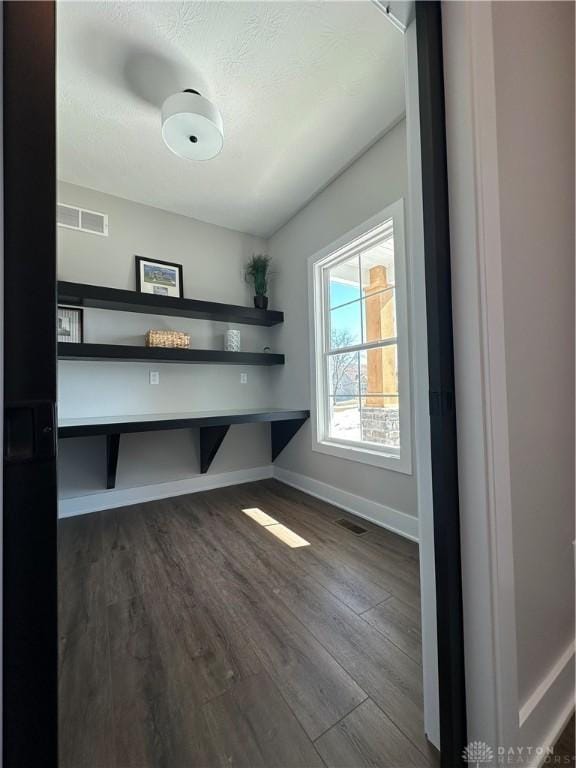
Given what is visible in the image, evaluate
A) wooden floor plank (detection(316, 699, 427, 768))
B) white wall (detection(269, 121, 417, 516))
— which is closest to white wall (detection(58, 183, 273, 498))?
white wall (detection(269, 121, 417, 516))

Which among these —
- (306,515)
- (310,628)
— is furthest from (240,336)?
(310,628)

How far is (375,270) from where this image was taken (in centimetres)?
225

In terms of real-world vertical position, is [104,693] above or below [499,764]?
below

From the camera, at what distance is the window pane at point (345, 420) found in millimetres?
2396

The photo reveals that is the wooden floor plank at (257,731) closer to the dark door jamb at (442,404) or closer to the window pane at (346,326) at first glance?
the dark door jamb at (442,404)

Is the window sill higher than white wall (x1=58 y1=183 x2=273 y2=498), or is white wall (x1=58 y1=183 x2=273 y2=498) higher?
white wall (x1=58 y1=183 x2=273 y2=498)

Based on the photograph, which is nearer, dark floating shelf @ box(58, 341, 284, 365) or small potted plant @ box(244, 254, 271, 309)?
dark floating shelf @ box(58, 341, 284, 365)

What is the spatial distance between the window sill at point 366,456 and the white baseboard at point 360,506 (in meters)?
0.27

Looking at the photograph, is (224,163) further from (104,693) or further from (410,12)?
(104,693)

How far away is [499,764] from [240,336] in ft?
9.70

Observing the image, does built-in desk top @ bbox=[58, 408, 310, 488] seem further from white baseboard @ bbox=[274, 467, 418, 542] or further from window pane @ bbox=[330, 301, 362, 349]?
window pane @ bbox=[330, 301, 362, 349]

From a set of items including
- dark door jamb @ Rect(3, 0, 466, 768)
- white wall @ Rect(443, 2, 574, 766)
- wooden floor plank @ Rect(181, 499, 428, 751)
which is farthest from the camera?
wooden floor plank @ Rect(181, 499, 428, 751)

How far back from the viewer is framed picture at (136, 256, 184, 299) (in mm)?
2668

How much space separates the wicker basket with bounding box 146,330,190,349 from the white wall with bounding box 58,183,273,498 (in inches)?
7.4
